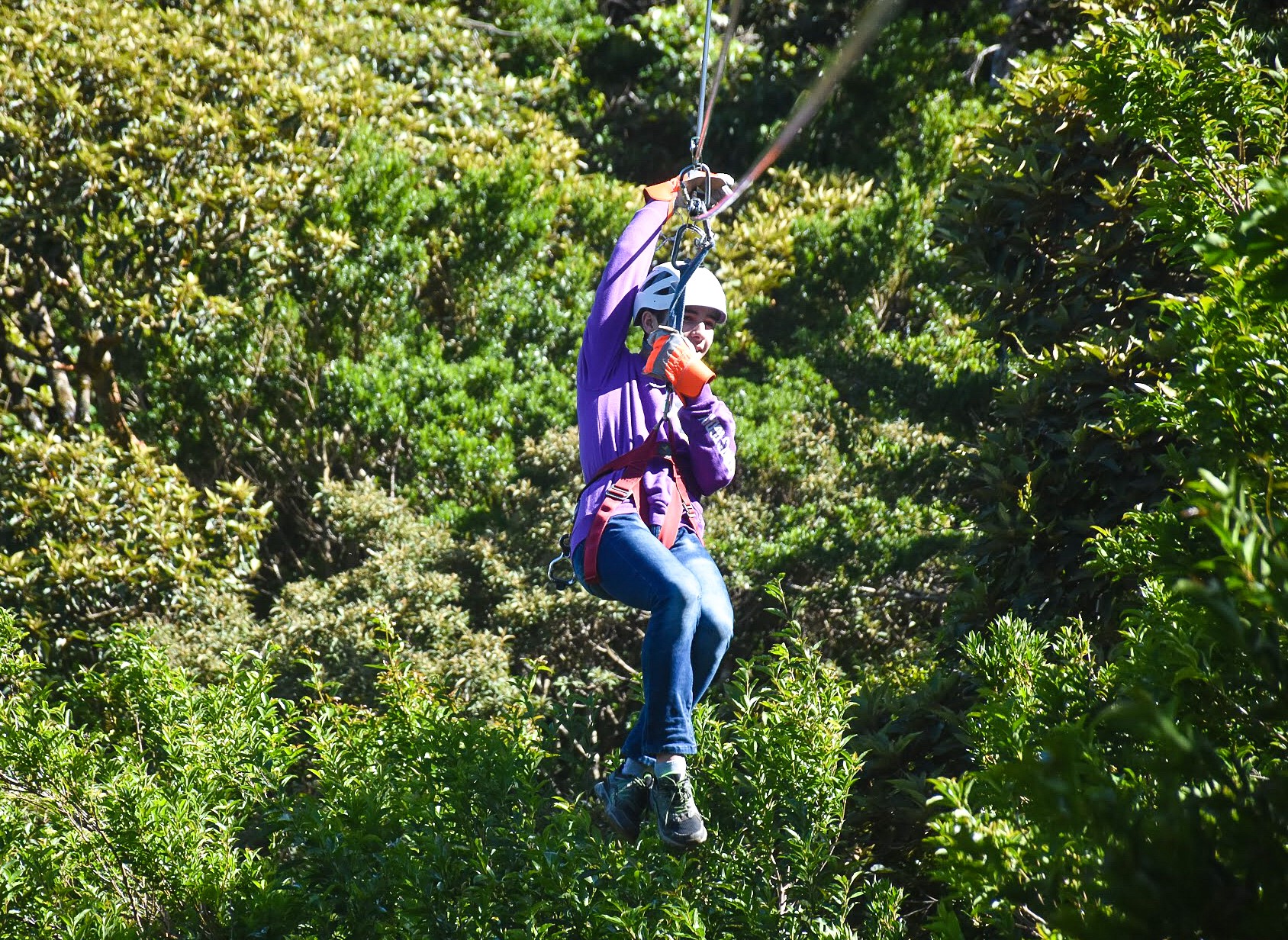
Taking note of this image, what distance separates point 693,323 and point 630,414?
0.42m

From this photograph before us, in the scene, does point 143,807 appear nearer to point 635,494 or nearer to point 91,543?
point 635,494

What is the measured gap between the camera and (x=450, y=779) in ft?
12.9

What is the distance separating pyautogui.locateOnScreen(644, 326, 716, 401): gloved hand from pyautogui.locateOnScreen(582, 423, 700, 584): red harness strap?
0.31 meters

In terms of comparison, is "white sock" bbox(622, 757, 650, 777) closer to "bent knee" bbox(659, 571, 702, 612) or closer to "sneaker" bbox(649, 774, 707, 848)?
"sneaker" bbox(649, 774, 707, 848)

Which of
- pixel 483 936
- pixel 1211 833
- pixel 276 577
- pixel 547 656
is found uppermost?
pixel 1211 833

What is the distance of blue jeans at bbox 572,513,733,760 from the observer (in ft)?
12.6

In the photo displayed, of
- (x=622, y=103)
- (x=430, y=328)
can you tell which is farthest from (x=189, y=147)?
(x=622, y=103)

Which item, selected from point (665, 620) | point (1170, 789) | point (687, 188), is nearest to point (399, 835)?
point (665, 620)

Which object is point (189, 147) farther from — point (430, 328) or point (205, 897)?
point (205, 897)

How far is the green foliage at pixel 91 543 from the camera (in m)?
7.62

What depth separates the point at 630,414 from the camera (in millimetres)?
4285

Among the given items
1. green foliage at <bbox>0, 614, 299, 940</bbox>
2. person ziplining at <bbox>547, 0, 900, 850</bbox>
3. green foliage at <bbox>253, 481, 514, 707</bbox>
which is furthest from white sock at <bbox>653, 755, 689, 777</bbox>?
green foliage at <bbox>253, 481, 514, 707</bbox>

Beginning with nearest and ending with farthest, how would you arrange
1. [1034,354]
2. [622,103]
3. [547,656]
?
[1034,354] < [547,656] < [622,103]

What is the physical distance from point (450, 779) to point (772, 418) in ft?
15.7
